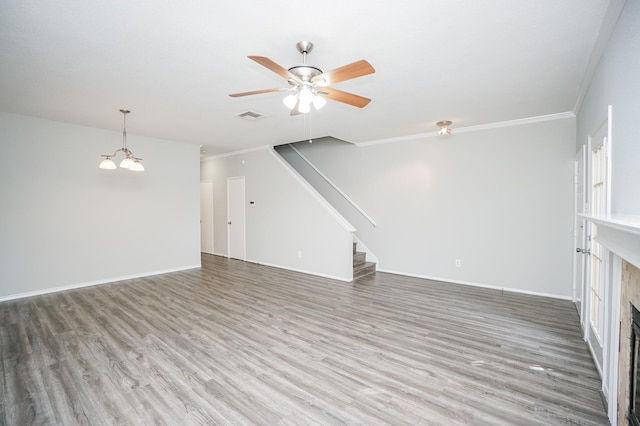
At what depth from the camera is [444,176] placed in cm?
528

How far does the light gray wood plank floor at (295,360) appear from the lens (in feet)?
6.59

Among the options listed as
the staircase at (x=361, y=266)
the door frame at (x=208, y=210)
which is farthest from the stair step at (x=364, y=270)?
the door frame at (x=208, y=210)

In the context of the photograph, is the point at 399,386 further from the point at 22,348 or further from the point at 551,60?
the point at 22,348

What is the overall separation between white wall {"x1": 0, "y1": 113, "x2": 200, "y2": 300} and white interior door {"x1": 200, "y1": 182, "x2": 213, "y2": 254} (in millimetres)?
1766

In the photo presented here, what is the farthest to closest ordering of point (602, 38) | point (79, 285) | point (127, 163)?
point (79, 285), point (127, 163), point (602, 38)

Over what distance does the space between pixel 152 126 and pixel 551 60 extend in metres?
5.37

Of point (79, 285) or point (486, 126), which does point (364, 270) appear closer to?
point (486, 126)

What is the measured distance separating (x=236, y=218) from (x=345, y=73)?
5.95 m

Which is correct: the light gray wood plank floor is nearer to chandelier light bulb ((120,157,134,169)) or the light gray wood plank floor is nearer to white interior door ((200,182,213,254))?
chandelier light bulb ((120,157,134,169))

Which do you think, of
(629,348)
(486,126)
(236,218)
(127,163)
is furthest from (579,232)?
(236,218)

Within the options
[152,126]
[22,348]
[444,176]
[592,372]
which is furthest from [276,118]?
[592,372]

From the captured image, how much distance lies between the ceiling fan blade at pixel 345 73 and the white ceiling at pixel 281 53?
0.36m

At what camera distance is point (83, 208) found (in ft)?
16.2

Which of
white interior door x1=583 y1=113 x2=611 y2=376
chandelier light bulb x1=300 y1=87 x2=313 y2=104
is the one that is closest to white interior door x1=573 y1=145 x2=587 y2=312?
white interior door x1=583 y1=113 x2=611 y2=376
